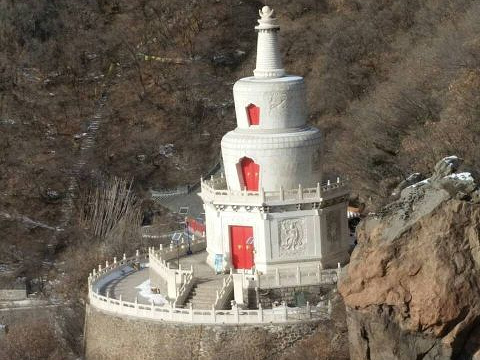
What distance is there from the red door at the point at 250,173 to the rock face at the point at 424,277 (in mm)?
9984

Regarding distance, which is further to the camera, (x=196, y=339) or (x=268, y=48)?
(x=268, y=48)

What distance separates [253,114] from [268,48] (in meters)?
2.20

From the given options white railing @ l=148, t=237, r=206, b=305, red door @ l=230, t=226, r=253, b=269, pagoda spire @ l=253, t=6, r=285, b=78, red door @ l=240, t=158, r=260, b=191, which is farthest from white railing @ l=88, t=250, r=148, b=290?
pagoda spire @ l=253, t=6, r=285, b=78

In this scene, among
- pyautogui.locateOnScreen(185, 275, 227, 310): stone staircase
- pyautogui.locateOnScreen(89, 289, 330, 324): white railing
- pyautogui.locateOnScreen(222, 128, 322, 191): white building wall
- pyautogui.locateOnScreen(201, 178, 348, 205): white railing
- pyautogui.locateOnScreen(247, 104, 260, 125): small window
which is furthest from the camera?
pyautogui.locateOnScreen(247, 104, 260, 125): small window

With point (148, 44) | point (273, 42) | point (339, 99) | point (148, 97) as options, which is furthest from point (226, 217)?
point (148, 44)

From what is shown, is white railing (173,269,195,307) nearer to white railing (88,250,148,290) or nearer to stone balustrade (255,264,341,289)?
stone balustrade (255,264,341,289)

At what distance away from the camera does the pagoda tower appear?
48969mm

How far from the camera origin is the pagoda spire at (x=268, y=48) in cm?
5028

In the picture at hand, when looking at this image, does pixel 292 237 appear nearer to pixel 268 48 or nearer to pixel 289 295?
pixel 289 295

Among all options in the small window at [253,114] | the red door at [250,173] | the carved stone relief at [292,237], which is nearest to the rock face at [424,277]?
the carved stone relief at [292,237]

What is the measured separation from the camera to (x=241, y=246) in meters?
49.8

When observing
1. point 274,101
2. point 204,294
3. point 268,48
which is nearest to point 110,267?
point 204,294

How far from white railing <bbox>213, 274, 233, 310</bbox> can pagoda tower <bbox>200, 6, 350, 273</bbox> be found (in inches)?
49.7

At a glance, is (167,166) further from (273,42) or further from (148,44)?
(273,42)
